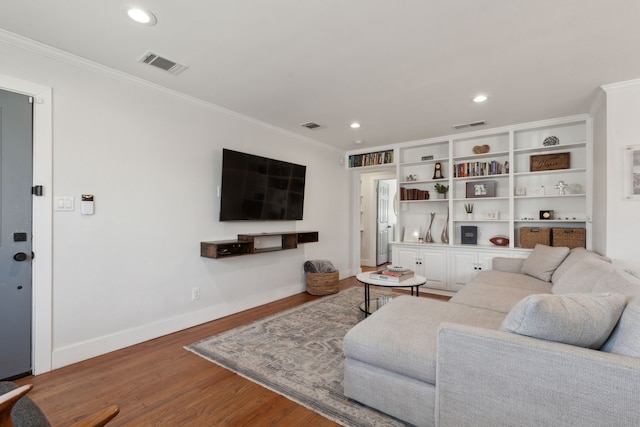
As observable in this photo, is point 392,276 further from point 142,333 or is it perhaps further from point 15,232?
point 15,232

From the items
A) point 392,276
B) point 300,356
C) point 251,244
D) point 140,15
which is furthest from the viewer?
point 251,244

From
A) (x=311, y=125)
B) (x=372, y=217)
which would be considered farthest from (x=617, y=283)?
(x=372, y=217)

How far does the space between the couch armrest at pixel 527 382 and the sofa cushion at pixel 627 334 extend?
72mm

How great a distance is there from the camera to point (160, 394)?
198cm

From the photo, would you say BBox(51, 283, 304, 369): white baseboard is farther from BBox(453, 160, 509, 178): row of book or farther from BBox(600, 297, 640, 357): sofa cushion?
BBox(453, 160, 509, 178): row of book

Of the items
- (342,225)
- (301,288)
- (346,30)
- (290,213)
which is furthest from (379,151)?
(346,30)

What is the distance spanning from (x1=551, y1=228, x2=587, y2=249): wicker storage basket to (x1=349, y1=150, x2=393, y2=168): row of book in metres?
2.51

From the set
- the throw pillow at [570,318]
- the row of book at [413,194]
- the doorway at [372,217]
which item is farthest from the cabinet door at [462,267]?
the throw pillow at [570,318]

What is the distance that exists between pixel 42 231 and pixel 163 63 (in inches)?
62.0

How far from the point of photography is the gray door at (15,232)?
6.84ft

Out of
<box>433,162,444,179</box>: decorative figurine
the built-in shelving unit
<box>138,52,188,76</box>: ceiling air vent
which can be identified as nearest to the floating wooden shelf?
<box>138,52,188,76</box>: ceiling air vent

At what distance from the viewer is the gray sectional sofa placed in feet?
3.82

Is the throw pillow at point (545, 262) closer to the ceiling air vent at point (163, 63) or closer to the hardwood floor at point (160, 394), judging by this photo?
the hardwood floor at point (160, 394)

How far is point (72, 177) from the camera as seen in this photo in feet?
7.83
